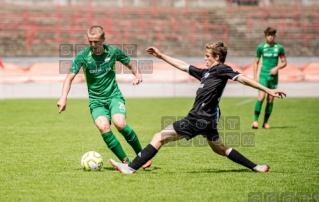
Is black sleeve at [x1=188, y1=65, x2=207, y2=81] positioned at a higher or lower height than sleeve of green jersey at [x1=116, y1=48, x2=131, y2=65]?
lower

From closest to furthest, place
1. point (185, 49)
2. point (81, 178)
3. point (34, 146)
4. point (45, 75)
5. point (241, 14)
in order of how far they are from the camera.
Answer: point (81, 178), point (34, 146), point (45, 75), point (185, 49), point (241, 14)

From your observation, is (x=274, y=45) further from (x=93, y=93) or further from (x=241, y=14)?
(x=241, y=14)

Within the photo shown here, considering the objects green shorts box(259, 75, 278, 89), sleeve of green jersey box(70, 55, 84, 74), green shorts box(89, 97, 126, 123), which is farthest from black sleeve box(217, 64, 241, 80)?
green shorts box(259, 75, 278, 89)

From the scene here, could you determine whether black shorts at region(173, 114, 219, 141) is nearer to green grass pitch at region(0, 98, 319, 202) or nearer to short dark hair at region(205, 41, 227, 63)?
green grass pitch at region(0, 98, 319, 202)

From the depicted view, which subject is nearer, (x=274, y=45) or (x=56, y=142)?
(x=56, y=142)

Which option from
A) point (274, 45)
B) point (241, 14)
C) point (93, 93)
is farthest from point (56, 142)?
point (241, 14)

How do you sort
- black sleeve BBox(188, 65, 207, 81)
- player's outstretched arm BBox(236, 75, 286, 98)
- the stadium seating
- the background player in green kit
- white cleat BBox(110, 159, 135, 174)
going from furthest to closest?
the stadium seating, the background player in green kit, black sleeve BBox(188, 65, 207, 81), white cleat BBox(110, 159, 135, 174), player's outstretched arm BBox(236, 75, 286, 98)

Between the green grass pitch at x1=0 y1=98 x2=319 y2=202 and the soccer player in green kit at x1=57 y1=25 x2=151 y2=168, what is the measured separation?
461 millimetres

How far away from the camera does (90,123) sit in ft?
47.2

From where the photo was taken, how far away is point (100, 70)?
8039 mm

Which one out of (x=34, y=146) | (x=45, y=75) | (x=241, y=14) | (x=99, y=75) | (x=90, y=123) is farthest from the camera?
(x=241, y=14)

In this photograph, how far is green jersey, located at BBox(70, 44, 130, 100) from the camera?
26.2ft

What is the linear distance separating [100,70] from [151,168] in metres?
1.43

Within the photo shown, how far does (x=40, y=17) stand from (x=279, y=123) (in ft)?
63.4
